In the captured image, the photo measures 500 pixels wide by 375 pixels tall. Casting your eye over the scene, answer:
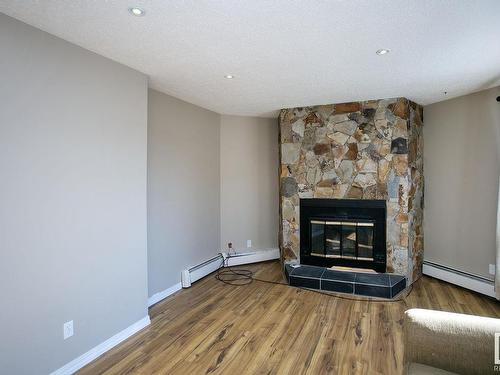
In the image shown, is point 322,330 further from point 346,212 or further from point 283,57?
point 283,57

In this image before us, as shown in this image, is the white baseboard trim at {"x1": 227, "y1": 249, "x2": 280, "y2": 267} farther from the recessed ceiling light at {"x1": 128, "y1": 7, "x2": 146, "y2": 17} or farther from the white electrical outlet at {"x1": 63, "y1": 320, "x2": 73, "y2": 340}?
the recessed ceiling light at {"x1": 128, "y1": 7, "x2": 146, "y2": 17}

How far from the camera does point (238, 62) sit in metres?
2.46

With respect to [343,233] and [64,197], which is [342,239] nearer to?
[343,233]

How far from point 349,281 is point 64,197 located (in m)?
3.02

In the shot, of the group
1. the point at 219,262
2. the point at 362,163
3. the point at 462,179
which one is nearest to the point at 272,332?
the point at 219,262

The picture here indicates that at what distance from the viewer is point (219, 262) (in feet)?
14.7

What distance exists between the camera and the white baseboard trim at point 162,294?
10.6 feet

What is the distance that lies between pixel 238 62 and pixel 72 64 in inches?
48.7

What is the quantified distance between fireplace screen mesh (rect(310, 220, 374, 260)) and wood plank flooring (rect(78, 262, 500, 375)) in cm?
70

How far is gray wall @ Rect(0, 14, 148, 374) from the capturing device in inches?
70.3

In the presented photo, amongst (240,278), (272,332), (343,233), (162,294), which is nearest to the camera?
(272,332)

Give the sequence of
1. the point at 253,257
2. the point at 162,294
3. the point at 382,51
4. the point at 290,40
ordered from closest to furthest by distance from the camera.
Answer: the point at 290,40, the point at 382,51, the point at 162,294, the point at 253,257

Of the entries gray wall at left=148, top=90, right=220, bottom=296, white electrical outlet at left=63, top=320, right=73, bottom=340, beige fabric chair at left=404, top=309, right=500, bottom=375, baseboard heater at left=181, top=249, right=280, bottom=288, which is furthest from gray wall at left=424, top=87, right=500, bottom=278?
white electrical outlet at left=63, top=320, right=73, bottom=340

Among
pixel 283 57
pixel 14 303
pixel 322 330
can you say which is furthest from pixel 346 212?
pixel 14 303
